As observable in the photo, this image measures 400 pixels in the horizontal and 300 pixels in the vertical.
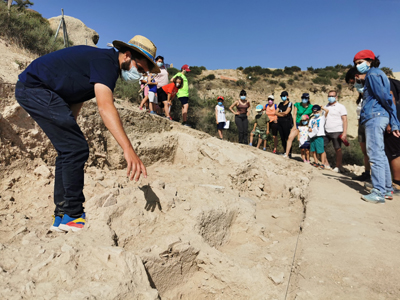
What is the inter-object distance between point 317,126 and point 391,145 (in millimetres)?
2762

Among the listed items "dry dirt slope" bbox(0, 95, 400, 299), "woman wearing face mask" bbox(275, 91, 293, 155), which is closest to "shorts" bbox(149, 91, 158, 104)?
"dry dirt slope" bbox(0, 95, 400, 299)

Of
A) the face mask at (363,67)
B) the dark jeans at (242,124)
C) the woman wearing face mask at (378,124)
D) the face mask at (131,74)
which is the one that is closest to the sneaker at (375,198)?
the woman wearing face mask at (378,124)

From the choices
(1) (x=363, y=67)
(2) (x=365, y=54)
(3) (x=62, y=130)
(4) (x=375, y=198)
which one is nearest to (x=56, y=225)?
(3) (x=62, y=130)

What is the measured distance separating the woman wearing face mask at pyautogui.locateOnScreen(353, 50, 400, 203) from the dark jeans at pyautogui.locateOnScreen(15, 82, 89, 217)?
3744 millimetres

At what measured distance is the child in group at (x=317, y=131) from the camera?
22.1 feet

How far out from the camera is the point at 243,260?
2404 millimetres

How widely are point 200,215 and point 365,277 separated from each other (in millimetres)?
1422

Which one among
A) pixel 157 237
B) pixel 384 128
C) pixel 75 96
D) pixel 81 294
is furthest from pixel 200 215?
pixel 384 128

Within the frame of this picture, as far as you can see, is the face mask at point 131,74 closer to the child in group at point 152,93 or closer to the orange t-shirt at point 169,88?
the child in group at point 152,93

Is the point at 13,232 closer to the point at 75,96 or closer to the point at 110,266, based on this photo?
the point at 110,266

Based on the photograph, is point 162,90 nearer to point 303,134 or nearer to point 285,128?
point 285,128

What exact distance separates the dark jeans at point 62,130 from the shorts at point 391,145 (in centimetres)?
423

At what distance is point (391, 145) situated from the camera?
409 centimetres

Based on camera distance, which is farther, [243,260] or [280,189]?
[280,189]
